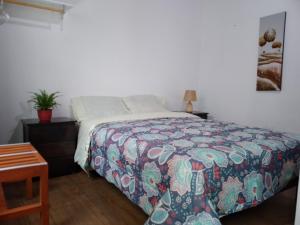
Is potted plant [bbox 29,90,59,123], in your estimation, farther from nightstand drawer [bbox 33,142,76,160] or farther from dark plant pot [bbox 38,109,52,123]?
nightstand drawer [bbox 33,142,76,160]

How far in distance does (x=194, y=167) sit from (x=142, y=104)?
204 centimetres

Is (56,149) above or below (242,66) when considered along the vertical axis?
below

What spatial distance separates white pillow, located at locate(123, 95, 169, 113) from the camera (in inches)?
129

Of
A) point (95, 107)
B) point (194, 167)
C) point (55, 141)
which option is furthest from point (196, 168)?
point (95, 107)

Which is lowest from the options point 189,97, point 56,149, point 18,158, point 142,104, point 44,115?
point 56,149

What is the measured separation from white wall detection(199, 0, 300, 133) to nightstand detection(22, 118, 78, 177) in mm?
2406

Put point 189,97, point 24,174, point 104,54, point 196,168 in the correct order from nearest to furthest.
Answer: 1. point 196,168
2. point 24,174
3. point 104,54
4. point 189,97

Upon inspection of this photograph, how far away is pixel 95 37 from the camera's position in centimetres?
320

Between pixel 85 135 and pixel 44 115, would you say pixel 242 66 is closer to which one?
pixel 85 135

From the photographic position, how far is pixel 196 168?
138cm

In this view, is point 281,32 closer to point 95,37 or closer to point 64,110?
point 95,37

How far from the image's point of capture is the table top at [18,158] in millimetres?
1603

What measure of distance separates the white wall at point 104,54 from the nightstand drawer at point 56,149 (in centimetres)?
53

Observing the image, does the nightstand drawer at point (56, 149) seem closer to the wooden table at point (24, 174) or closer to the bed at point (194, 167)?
the bed at point (194, 167)
